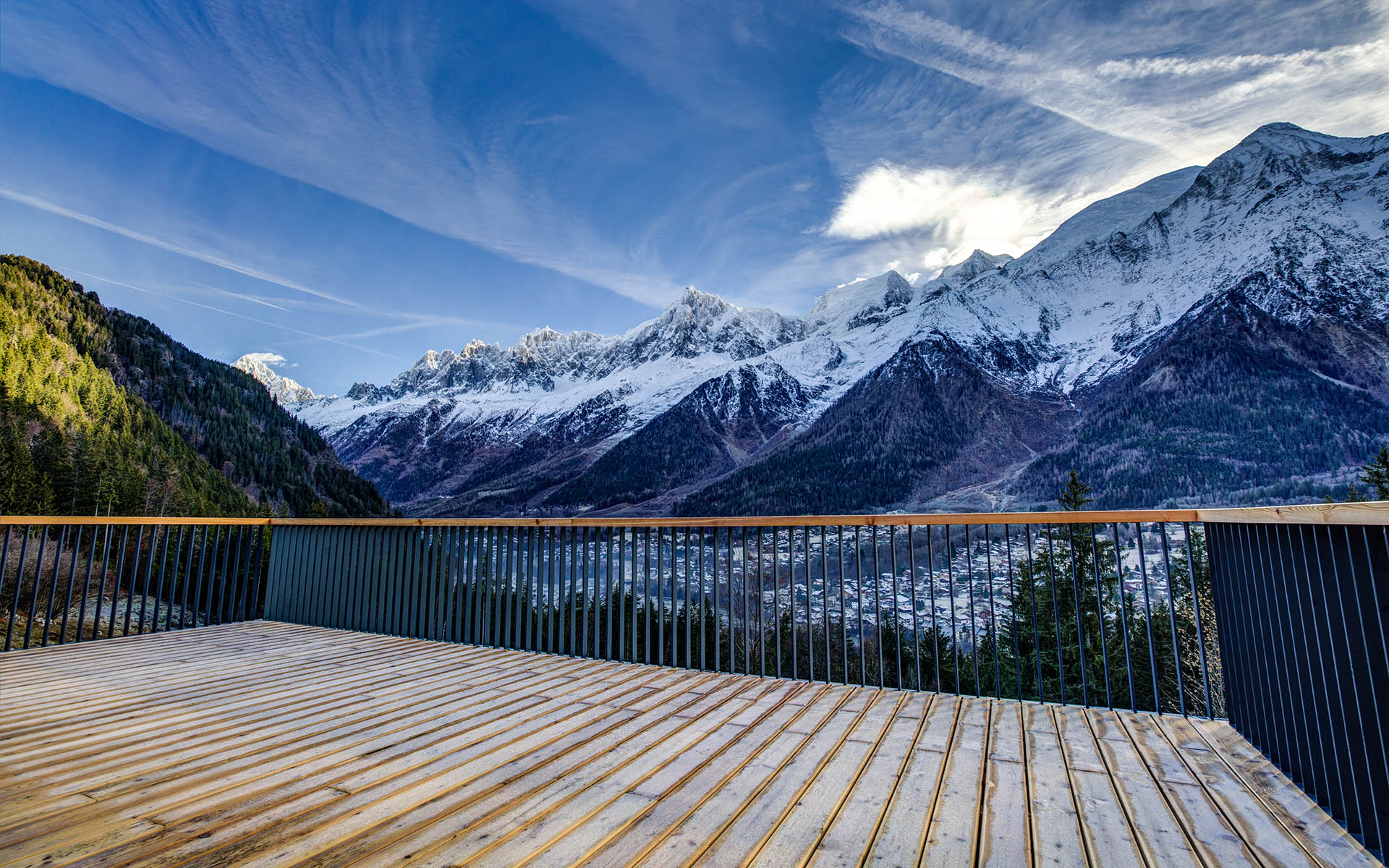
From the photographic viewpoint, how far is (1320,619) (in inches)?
74.2

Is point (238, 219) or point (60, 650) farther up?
point (238, 219)

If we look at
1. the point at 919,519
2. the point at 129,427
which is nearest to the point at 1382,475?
the point at 919,519

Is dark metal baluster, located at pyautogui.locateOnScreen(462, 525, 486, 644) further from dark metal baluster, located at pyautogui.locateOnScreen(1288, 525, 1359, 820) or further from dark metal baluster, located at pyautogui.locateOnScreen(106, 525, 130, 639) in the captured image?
dark metal baluster, located at pyautogui.locateOnScreen(1288, 525, 1359, 820)

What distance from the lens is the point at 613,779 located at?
2053 mm

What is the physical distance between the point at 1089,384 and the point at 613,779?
162277 mm

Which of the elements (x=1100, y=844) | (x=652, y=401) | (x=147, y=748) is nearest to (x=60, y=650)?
(x=147, y=748)

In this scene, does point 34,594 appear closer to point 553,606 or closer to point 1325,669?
point 553,606

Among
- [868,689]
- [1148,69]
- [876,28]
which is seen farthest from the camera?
[1148,69]

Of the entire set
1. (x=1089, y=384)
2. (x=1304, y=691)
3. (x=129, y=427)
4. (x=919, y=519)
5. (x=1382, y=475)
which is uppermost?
(x=1089, y=384)

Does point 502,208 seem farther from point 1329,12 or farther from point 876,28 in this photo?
point 1329,12

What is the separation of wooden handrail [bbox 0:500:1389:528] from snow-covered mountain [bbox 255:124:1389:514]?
96967 mm

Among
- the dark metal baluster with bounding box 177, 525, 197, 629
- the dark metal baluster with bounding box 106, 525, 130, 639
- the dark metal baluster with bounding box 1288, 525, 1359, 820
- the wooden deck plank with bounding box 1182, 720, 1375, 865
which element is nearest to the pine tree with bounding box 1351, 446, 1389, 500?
the wooden deck plank with bounding box 1182, 720, 1375, 865

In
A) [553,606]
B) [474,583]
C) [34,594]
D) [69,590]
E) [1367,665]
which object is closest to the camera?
[1367,665]

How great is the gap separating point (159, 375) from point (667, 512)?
273 ft
